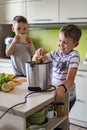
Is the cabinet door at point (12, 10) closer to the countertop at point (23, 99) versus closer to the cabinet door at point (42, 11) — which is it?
the cabinet door at point (42, 11)

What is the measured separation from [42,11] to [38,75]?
1.78 meters

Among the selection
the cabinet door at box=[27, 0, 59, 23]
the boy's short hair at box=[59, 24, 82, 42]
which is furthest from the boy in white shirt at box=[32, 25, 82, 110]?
the cabinet door at box=[27, 0, 59, 23]

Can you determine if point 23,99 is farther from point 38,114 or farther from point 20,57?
point 20,57

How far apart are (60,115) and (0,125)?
480 mm

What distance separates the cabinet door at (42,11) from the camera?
2.81 meters

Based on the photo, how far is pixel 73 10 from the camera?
8.71 ft

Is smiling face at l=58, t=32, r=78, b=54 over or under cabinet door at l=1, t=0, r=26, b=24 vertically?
under

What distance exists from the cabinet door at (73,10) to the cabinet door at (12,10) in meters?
0.61

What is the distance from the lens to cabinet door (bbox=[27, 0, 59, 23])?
2.81 metres

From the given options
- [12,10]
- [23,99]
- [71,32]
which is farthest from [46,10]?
[23,99]

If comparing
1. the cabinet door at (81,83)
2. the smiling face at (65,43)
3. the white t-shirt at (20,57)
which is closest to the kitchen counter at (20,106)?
the smiling face at (65,43)

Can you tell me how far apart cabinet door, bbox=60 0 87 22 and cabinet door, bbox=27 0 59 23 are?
9cm

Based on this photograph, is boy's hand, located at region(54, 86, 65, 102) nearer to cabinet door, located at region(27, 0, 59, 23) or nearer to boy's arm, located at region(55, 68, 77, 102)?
boy's arm, located at region(55, 68, 77, 102)

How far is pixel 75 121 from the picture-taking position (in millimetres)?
2611
